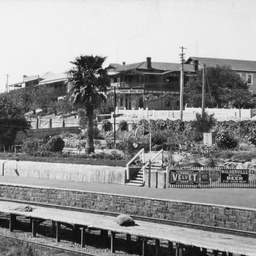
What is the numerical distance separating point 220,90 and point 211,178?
40.4m

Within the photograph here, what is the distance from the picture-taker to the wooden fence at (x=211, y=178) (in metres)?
27.7

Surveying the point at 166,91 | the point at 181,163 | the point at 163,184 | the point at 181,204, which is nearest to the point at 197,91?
the point at 166,91

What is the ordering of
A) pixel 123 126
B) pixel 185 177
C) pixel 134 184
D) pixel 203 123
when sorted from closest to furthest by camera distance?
1. pixel 185 177
2. pixel 134 184
3. pixel 203 123
4. pixel 123 126

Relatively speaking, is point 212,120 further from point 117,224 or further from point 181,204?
point 117,224

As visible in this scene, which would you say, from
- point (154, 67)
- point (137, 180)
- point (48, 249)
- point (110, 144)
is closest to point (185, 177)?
point (137, 180)

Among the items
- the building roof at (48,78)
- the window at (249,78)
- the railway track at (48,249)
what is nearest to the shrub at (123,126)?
the railway track at (48,249)

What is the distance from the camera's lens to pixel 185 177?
91.7 feet

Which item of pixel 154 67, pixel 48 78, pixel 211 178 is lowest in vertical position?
pixel 211 178

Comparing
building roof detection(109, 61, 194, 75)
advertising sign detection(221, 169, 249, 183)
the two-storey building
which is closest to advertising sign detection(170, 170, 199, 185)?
advertising sign detection(221, 169, 249, 183)

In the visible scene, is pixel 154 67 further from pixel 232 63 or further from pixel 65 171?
pixel 65 171

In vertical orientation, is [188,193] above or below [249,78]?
below

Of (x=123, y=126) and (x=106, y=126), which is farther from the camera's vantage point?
(x=106, y=126)

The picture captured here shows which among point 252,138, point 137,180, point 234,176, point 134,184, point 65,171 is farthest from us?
point 252,138

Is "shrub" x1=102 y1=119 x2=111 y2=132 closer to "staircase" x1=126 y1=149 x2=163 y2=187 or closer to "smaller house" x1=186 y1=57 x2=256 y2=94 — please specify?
"staircase" x1=126 y1=149 x2=163 y2=187
